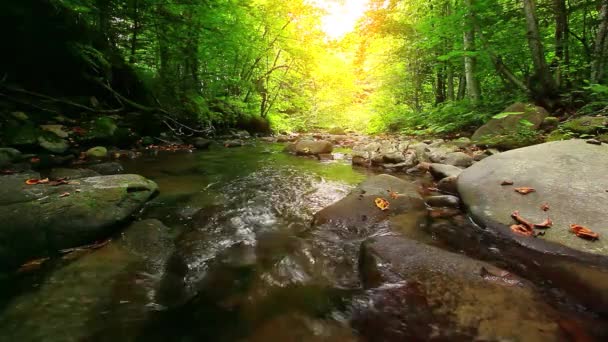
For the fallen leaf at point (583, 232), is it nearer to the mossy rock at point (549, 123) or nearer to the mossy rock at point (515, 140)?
the mossy rock at point (515, 140)

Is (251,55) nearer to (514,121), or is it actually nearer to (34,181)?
(514,121)

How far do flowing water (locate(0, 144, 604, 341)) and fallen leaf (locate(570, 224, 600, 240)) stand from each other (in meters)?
1.20

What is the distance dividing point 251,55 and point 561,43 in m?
11.0

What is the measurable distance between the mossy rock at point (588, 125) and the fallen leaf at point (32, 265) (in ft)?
25.8

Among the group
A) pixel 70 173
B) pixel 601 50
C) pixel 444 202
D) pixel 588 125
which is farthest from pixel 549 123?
pixel 70 173

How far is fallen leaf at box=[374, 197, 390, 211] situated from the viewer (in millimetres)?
3578

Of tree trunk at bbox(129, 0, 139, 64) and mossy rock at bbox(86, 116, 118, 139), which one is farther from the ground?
tree trunk at bbox(129, 0, 139, 64)

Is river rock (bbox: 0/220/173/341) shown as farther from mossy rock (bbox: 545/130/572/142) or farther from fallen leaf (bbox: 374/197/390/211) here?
mossy rock (bbox: 545/130/572/142)

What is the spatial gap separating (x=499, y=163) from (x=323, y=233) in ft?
9.19

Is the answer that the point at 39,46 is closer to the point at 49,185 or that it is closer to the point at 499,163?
the point at 49,185

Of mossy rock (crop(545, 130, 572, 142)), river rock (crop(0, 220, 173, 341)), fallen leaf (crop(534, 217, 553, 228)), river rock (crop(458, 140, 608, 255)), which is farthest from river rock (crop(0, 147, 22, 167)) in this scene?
mossy rock (crop(545, 130, 572, 142))

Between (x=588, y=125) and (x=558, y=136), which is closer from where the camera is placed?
(x=588, y=125)

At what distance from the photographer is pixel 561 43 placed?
7.38 meters

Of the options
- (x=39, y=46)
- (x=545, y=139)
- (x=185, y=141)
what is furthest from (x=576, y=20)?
(x=39, y=46)
